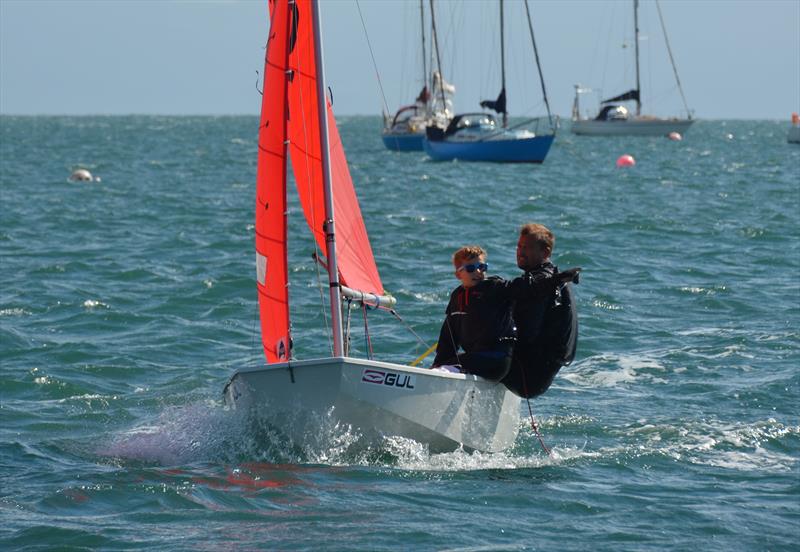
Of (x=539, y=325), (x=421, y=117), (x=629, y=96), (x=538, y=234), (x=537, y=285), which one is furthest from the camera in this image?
(x=629, y=96)

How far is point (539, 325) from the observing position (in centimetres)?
827

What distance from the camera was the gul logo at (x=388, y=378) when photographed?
774 cm

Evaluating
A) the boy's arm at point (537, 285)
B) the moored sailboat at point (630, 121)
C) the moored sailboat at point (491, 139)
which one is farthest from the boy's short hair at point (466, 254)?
the moored sailboat at point (630, 121)

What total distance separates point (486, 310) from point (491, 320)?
7cm

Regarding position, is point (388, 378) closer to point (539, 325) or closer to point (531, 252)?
point (539, 325)

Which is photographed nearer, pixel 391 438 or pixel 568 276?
pixel 568 276

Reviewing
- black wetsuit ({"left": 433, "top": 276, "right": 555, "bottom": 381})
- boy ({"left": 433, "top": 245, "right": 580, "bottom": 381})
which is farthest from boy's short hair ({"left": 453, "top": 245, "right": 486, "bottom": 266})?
black wetsuit ({"left": 433, "top": 276, "right": 555, "bottom": 381})

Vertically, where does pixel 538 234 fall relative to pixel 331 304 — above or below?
above

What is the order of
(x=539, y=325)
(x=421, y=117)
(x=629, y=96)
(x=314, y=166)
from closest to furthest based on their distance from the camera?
(x=539, y=325) → (x=314, y=166) → (x=421, y=117) → (x=629, y=96)

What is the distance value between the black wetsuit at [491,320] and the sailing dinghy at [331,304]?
16cm

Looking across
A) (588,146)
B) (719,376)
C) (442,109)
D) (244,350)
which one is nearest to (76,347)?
(244,350)

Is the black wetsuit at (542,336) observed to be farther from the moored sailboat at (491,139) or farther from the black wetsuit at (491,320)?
the moored sailboat at (491,139)

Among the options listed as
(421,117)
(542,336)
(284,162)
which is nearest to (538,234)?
(542,336)

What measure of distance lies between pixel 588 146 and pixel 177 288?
53189mm
